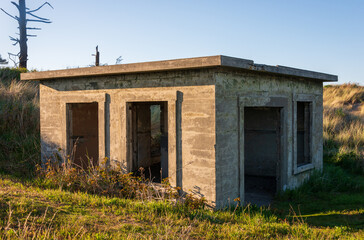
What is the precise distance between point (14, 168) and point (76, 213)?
4985 mm

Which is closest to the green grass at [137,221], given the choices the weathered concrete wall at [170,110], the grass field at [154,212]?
the grass field at [154,212]

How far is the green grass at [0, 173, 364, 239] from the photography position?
4691 mm

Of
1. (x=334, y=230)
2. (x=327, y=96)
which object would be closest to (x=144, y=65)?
(x=334, y=230)

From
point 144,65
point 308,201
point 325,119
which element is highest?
point 144,65

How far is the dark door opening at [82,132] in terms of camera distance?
28.5 ft

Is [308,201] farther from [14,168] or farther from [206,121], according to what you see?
[14,168]

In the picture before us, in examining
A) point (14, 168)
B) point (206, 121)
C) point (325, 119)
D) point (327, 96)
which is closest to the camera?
point (206, 121)

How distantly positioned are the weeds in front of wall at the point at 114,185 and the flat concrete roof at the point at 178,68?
6.58 feet

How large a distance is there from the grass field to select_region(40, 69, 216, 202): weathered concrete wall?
0.76 m

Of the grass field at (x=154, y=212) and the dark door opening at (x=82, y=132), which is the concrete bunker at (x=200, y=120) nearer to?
the dark door opening at (x=82, y=132)

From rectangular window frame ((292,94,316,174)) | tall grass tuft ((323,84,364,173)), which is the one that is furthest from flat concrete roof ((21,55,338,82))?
tall grass tuft ((323,84,364,173))

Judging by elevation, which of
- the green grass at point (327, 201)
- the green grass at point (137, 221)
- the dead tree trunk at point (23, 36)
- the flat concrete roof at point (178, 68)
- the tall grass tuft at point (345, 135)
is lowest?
the green grass at point (327, 201)

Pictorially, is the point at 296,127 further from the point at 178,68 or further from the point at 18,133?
the point at 18,133

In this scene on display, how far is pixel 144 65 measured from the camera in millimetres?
6789
